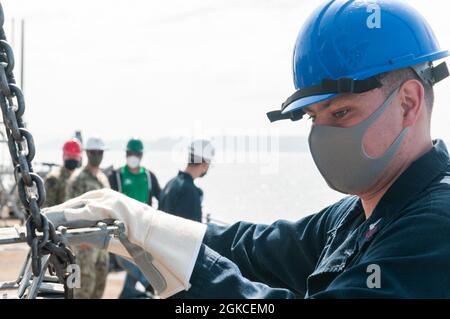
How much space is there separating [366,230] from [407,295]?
0.38 meters

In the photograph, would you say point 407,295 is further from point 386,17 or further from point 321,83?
point 386,17

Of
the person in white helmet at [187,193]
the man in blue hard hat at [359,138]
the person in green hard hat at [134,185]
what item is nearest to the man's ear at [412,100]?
the man in blue hard hat at [359,138]

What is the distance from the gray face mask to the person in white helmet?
12.9ft

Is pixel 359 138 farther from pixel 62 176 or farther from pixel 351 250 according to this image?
pixel 62 176

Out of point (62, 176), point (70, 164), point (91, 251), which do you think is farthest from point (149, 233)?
point (70, 164)

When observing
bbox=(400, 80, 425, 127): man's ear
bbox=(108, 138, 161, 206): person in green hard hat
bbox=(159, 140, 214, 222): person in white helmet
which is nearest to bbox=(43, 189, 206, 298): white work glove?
bbox=(400, 80, 425, 127): man's ear

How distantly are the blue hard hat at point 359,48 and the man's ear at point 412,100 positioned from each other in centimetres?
6

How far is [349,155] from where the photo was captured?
2.14 metres

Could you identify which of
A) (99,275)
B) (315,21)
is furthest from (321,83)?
(99,275)

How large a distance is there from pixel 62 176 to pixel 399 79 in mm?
5596

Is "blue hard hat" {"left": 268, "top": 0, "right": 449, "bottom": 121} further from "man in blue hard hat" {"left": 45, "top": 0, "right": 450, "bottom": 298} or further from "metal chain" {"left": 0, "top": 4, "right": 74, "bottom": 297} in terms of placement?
"metal chain" {"left": 0, "top": 4, "right": 74, "bottom": 297}

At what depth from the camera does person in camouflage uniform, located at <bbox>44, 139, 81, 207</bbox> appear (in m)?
7.09

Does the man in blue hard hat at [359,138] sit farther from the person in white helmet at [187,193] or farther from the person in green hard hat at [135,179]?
the person in green hard hat at [135,179]

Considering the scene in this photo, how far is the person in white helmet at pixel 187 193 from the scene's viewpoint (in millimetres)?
6117
